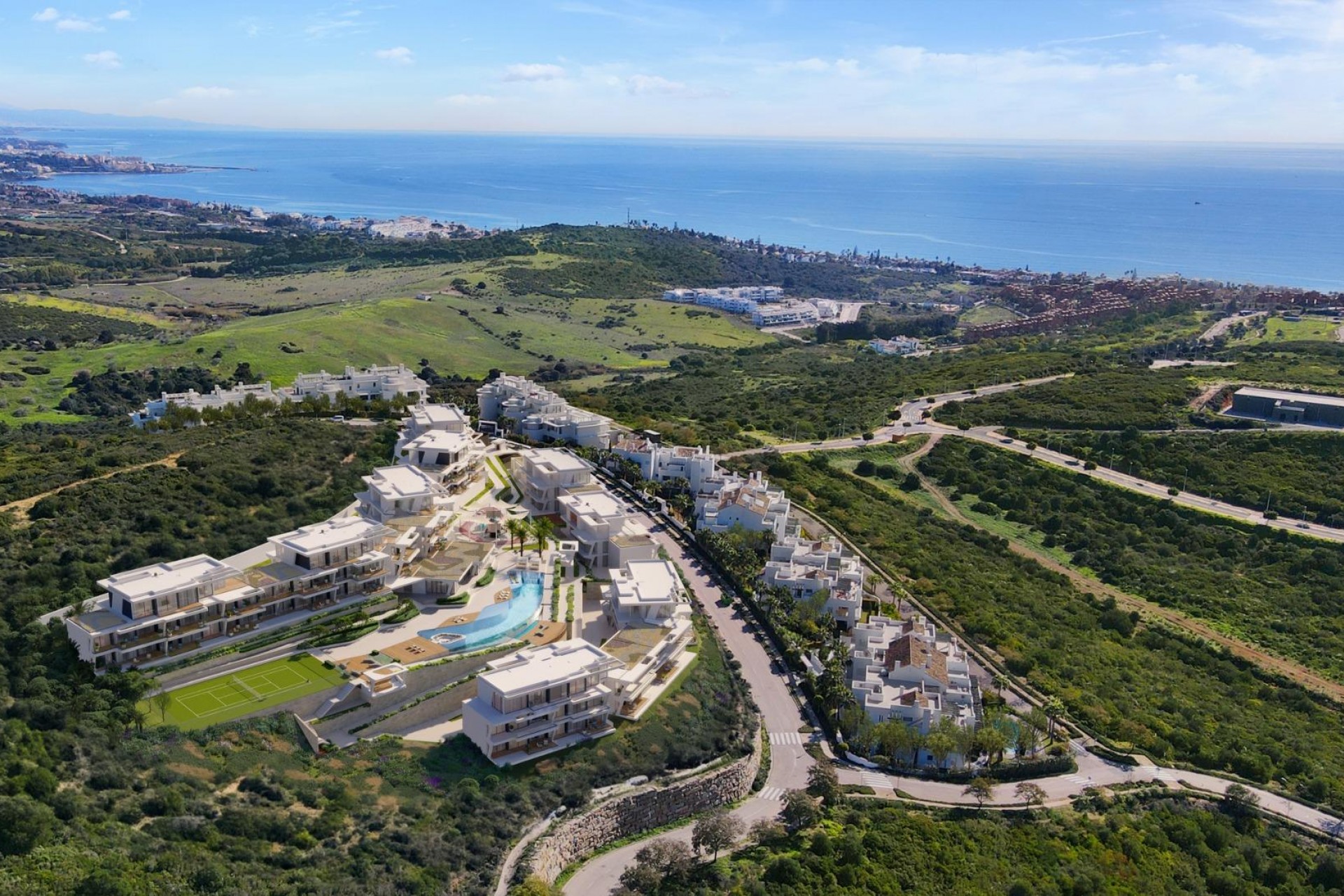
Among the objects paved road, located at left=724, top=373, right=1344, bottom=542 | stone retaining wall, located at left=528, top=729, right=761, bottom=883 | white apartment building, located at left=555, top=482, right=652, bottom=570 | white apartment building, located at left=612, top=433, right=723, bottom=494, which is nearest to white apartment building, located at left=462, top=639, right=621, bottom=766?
stone retaining wall, located at left=528, top=729, right=761, bottom=883

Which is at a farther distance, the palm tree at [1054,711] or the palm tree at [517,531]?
the palm tree at [517,531]

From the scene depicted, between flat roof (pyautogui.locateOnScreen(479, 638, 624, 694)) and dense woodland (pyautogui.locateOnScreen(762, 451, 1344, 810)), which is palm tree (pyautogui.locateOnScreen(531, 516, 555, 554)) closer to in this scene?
flat roof (pyautogui.locateOnScreen(479, 638, 624, 694))

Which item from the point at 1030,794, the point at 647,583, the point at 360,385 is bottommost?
the point at 1030,794

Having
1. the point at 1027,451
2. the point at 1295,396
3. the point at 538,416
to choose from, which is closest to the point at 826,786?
the point at 538,416

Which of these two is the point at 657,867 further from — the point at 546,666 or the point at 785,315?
the point at 785,315

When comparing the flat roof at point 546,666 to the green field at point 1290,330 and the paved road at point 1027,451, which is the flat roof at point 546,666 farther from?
the green field at point 1290,330

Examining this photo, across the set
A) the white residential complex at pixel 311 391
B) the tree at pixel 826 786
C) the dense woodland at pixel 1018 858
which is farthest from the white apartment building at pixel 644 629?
the white residential complex at pixel 311 391
